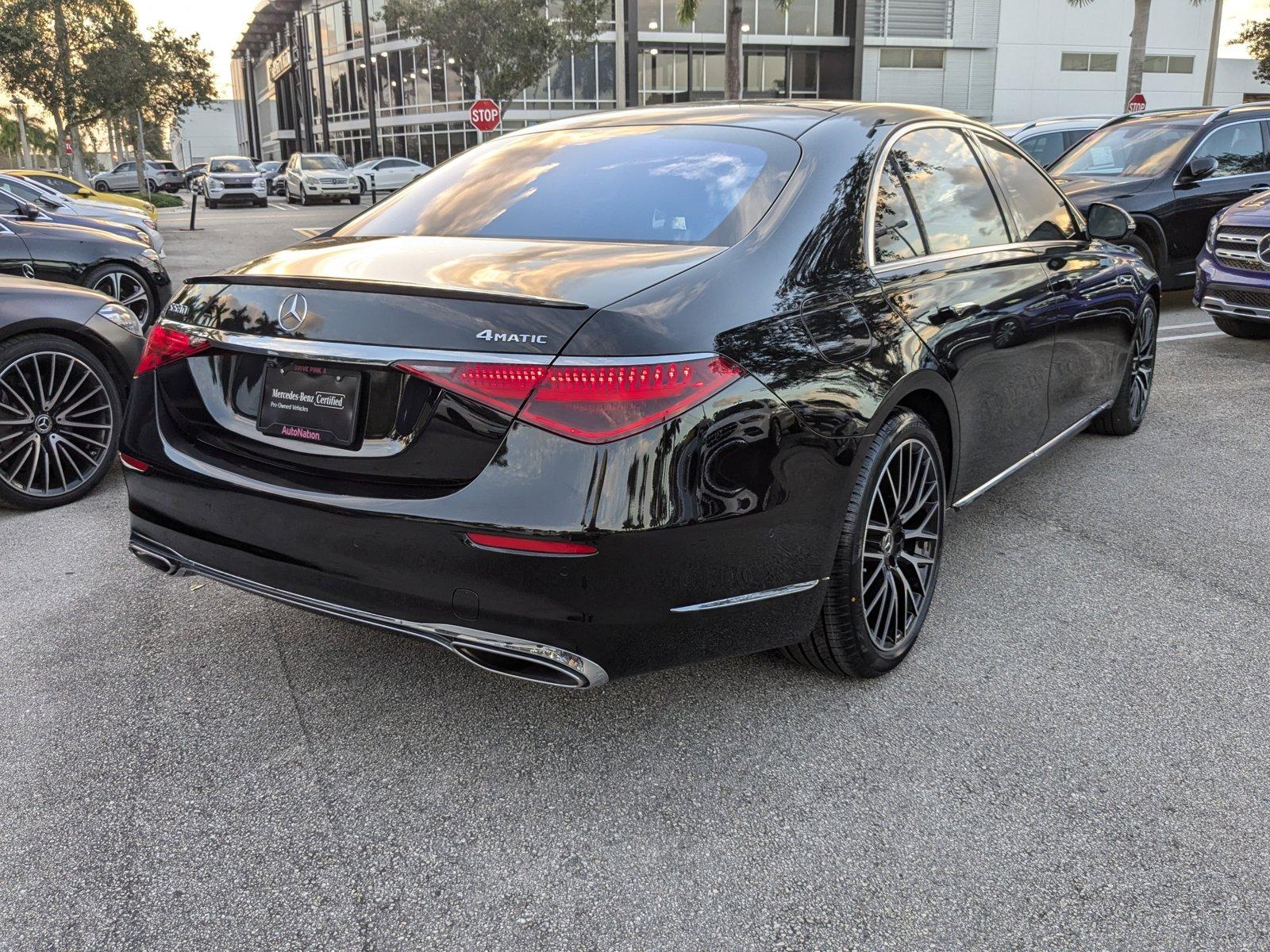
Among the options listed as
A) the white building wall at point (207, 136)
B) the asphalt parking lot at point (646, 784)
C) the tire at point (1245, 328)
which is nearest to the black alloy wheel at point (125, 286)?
the asphalt parking lot at point (646, 784)

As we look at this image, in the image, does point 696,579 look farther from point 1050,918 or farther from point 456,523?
point 1050,918

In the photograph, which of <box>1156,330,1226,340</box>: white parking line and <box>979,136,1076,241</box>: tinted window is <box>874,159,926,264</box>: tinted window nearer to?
<box>979,136,1076,241</box>: tinted window

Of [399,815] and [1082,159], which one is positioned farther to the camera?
[1082,159]

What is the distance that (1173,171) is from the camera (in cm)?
974

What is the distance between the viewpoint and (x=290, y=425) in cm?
256

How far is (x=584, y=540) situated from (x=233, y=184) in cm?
4006

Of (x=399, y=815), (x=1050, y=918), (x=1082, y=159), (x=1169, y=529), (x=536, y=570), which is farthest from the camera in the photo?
(x=1082, y=159)

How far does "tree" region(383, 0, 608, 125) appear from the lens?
3544 centimetres

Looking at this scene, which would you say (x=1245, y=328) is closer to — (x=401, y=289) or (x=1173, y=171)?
(x=1173, y=171)

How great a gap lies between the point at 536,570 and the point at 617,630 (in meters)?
0.24

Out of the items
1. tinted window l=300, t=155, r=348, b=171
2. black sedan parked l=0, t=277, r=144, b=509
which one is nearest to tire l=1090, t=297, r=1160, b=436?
black sedan parked l=0, t=277, r=144, b=509

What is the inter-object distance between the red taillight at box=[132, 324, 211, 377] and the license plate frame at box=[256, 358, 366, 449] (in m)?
0.30

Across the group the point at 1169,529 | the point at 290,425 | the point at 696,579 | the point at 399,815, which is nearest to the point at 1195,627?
the point at 1169,529

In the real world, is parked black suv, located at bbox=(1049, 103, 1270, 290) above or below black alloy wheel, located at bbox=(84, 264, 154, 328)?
above
